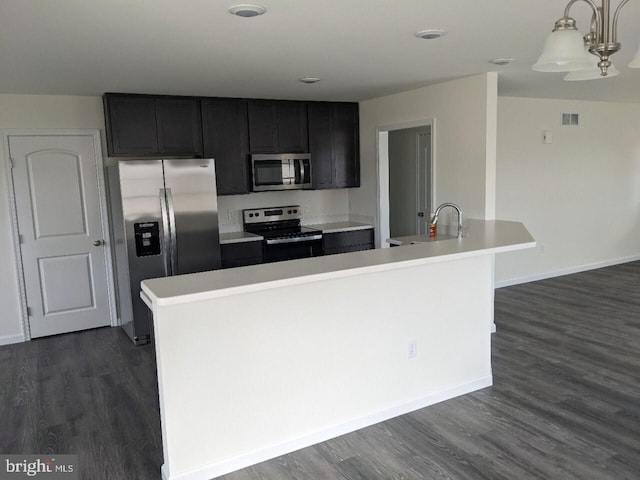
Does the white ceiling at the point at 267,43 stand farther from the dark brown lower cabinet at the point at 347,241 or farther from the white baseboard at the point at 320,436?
the white baseboard at the point at 320,436

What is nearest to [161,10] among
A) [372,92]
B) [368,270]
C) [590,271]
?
[368,270]

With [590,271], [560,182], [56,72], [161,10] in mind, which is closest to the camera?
[161,10]

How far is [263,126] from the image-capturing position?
560 cm

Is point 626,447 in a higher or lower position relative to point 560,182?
lower

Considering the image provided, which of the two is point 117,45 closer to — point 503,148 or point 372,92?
point 372,92

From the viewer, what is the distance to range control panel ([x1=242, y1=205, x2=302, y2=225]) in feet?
19.4

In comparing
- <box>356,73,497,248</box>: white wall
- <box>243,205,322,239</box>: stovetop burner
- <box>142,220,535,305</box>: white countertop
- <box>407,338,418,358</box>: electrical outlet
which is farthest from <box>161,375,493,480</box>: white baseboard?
<box>243,205,322,239</box>: stovetop burner

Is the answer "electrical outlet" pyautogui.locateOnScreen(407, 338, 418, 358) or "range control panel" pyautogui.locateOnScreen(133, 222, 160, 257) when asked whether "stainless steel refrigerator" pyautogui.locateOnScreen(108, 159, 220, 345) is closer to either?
"range control panel" pyautogui.locateOnScreen(133, 222, 160, 257)

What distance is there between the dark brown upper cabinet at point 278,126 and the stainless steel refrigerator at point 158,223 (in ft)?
2.86

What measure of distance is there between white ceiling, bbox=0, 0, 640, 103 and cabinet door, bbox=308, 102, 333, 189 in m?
1.00

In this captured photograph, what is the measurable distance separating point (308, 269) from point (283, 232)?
3214 mm

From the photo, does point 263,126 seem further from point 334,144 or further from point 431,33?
point 431,33

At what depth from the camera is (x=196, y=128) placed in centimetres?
523

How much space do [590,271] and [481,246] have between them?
4.72 m
